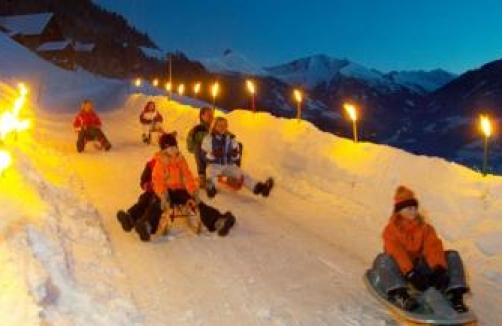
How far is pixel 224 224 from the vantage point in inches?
399

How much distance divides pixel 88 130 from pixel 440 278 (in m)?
14.3

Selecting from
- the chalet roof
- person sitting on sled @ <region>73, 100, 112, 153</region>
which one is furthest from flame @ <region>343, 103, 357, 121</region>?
the chalet roof

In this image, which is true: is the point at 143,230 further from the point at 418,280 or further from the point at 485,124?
the point at 485,124

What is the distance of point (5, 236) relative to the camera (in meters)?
7.68

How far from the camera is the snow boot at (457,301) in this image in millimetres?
6570

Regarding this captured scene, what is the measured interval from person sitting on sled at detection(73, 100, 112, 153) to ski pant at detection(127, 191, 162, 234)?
8873 mm

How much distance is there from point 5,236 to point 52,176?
6.08 meters

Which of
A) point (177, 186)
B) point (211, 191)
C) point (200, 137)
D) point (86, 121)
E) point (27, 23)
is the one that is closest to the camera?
point (177, 186)

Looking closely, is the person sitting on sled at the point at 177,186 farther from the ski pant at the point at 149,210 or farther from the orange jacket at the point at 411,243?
the orange jacket at the point at 411,243

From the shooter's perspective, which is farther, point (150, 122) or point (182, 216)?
point (150, 122)

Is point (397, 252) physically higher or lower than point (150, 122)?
lower

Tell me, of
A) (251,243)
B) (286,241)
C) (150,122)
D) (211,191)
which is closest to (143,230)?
(251,243)

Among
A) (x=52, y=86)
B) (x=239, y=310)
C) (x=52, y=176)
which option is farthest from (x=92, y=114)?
(x=52, y=86)

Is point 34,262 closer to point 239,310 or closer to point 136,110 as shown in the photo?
point 239,310
